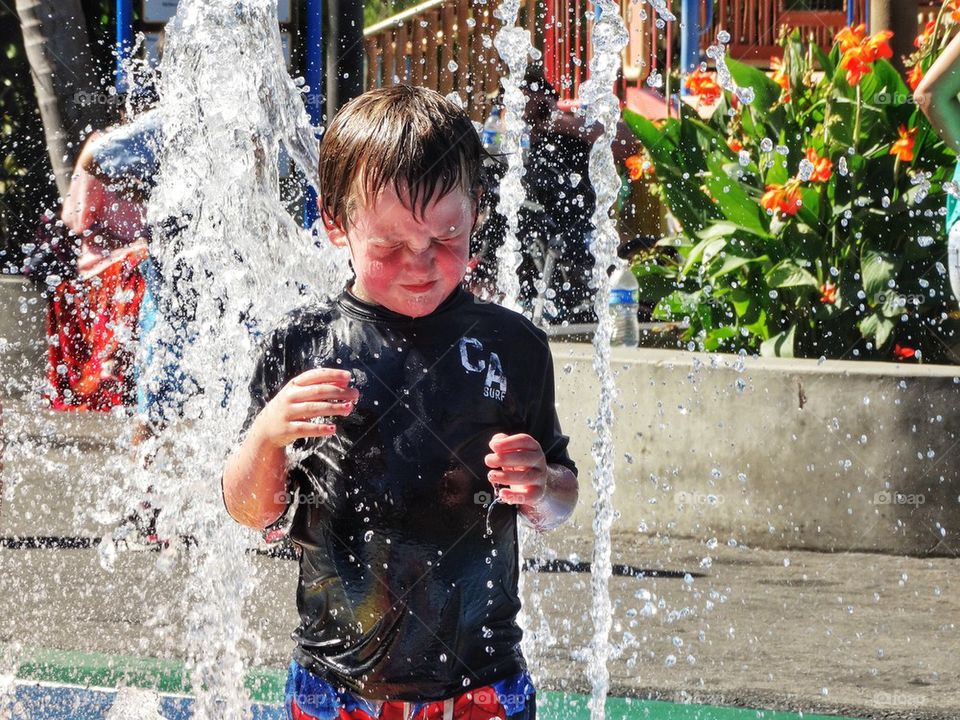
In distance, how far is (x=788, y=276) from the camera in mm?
6586

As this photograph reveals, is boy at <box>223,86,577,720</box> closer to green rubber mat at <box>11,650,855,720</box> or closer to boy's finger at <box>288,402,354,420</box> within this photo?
boy's finger at <box>288,402,354,420</box>

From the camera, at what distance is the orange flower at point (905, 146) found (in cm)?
650

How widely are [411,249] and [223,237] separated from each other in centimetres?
281

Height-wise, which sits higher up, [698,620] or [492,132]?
[492,132]

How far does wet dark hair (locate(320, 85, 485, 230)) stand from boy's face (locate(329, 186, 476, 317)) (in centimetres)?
2

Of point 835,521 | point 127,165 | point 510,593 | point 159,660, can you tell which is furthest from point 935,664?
point 127,165

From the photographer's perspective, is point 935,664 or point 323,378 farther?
point 935,664

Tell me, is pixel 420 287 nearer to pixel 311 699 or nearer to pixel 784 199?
pixel 311 699

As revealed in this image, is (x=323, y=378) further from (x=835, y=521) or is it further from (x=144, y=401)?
(x=835, y=521)

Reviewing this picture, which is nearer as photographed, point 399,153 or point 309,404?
point 309,404

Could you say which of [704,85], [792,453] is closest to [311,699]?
[792,453]

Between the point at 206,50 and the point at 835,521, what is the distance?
3038 millimetres

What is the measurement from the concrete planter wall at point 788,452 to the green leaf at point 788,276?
0.66 m

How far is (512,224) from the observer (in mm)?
5812
